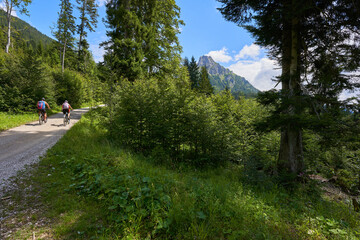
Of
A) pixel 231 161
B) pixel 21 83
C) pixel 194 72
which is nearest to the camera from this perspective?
pixel 231 161

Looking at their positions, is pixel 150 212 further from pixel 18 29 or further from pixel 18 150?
pixel 18 29

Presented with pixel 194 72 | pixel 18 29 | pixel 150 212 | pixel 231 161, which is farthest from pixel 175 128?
pixel 194 72

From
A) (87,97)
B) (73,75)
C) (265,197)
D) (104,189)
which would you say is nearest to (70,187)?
(104,189)

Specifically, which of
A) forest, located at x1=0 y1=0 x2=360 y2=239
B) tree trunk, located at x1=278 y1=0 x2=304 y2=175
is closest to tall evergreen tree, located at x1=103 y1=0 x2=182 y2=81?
forest, located at x1=0 y1=0 x2=360 y2=239

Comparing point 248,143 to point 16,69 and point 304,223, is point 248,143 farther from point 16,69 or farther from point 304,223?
point 16,69

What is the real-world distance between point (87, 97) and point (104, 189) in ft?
97.9

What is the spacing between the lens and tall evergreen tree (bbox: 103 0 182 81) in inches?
557

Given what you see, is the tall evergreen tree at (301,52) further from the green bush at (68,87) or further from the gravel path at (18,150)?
the green bush at (68,87)

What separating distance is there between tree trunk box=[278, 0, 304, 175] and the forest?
1.4 inches

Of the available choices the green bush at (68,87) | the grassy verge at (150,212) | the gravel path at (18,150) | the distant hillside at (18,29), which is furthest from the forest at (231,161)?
the distant hillside at (18,29)

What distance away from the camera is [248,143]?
8266 mm

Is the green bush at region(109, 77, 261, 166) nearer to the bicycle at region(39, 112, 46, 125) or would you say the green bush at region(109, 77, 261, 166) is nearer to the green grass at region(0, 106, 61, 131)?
the bicycle at region(39, 112, 46, 125)

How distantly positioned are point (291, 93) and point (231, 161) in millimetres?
4523

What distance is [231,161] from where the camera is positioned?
8008 mm
